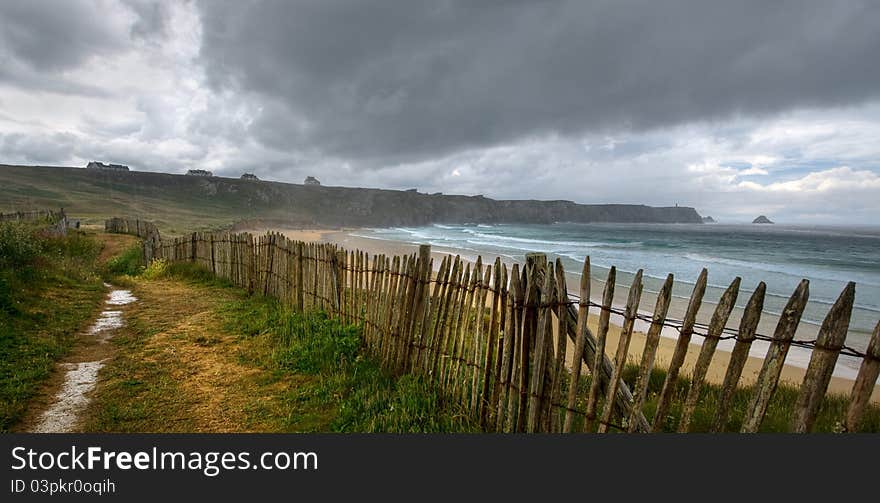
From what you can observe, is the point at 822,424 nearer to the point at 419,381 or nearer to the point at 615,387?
the point at 615,387

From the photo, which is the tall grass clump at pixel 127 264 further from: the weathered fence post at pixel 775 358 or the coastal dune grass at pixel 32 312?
the weathered fence post at pixel 775 358

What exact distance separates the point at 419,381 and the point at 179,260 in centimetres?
1210

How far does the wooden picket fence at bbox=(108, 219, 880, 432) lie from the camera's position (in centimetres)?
225

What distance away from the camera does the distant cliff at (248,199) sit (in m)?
77.6

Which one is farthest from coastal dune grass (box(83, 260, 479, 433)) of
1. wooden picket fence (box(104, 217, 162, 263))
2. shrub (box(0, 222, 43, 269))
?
wooden picket fence (box(104, 217, 162, 263))

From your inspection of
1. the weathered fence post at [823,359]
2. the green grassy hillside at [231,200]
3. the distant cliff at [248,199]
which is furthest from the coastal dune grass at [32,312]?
the distant cliff at [248,199]

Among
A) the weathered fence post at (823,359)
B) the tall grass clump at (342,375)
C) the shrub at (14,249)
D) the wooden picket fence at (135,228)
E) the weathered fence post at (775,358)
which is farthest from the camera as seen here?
the wooden picket fence at (135,228)

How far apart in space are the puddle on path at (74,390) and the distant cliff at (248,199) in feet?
202

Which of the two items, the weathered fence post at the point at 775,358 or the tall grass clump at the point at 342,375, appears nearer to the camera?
the weathered fence post at the point at 775,358

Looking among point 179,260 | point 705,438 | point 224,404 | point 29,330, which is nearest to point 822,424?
point 705,438

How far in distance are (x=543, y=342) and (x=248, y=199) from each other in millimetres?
120571

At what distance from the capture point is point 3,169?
8662cm

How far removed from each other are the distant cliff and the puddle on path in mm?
61676

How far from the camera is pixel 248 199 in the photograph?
112m
